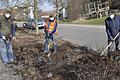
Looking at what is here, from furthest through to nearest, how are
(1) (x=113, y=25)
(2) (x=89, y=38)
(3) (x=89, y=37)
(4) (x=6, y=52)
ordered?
(3) (x=89, y=37)
(2) (x=89, y=38)
(4) (x=6, y=52)
(1) (x=113, y=25)

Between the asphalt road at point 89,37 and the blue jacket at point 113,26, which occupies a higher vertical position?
the blue jacket at point 113,26

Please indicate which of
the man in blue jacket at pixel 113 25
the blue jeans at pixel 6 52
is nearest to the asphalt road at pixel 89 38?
the man in blue jacket at pixel 113 25

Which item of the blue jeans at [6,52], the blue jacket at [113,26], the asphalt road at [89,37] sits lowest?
the asphalt road at [89,37]

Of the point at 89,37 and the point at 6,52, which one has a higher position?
the point at 6,52

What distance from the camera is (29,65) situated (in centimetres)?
955

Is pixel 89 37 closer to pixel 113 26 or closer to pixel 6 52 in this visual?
pixel 6 52

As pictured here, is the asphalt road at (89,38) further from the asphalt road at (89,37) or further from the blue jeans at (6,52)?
the blue jeans at (6,52)

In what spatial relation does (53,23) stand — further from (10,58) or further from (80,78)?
(80,78)

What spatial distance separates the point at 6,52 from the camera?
11.6m

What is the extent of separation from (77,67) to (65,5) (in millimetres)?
53759

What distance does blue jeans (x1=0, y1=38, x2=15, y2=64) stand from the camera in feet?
37.3

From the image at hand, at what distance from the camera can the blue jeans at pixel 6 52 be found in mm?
11383

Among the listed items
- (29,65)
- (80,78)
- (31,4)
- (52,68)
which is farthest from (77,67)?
(31,4)

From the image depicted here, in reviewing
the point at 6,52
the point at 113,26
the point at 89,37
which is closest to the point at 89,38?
the point at 89,37
